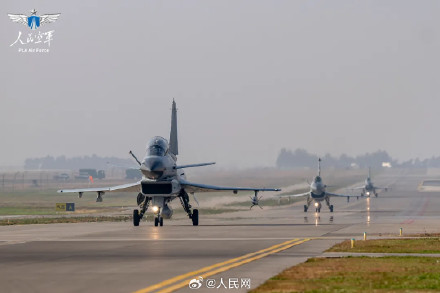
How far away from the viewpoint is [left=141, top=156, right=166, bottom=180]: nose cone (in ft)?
154

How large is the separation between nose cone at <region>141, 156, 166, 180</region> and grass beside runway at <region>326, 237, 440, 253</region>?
52.9ft

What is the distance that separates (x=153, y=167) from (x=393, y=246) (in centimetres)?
1896

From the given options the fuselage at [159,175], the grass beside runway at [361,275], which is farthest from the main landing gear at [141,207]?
the grass beside runway at [361,275]

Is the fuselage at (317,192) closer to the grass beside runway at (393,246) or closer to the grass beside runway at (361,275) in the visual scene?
the grass beside runway at (393,246)

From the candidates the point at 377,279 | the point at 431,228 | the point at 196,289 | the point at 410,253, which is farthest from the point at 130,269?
the point at 431,228

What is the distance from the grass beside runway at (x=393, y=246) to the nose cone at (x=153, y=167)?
635 inches

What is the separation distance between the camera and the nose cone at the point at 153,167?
4681cm

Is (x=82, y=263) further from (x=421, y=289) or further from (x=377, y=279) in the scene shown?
(x=421, y=289)

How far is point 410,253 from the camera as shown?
93.4 feet

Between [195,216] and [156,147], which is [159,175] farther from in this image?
[195,216]

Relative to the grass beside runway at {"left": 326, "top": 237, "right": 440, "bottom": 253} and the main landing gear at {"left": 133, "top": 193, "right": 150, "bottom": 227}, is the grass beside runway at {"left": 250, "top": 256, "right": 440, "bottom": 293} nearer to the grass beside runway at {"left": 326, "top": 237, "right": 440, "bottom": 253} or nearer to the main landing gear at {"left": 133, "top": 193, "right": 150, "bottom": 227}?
the grass beside runway at {"left": 326, "top": 237, "right": 440, "bottom": 253}

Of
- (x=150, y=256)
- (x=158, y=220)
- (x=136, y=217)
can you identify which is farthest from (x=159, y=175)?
(x=150, y=256)

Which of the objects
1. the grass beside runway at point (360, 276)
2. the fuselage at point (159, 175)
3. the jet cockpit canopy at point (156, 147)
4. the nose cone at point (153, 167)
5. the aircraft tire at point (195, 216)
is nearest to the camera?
the grass beside runway at point (360, 276)

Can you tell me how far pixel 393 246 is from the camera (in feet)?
103
